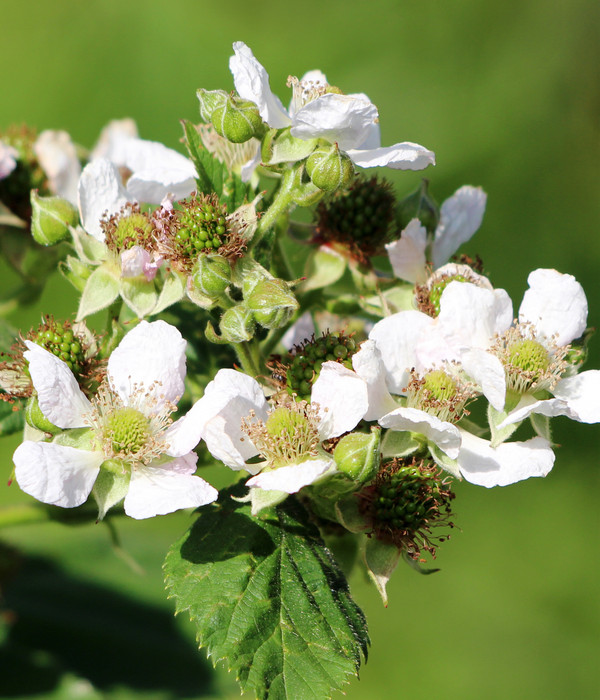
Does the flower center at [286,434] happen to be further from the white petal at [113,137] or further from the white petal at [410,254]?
the white petal at [113,137]

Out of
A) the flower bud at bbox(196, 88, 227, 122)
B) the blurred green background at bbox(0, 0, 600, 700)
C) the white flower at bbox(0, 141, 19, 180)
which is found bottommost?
the blurred green background at bbox(0, 0, 600, 700)

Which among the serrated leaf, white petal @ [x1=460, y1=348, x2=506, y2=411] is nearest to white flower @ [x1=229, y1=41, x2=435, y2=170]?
the serrated leaf

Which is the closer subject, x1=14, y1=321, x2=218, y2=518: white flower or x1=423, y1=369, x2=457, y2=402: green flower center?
x1=14, y1=321, x2=218, y2=518: white flower

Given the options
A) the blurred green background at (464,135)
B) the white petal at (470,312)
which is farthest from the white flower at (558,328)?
the blurred green background at (464,135)

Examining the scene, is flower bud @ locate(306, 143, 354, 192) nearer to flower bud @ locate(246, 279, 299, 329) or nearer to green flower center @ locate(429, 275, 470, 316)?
flower bud @ locate(246, 279, 299, 329)

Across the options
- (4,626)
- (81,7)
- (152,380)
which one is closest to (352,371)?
(152,380)

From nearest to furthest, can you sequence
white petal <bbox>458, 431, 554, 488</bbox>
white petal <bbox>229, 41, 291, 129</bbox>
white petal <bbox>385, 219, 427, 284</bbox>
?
1. white petal <bbox>458, 431, 554, 488</bbox>
2. white petal <bbox>229, 41, 291, 129</bbox>
3. white petal <bbox>385, 219, 427, 284</bbox>
